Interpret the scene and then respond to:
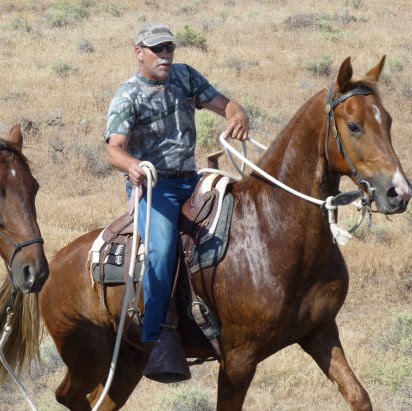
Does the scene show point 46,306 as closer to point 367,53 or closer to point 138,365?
point 138,365

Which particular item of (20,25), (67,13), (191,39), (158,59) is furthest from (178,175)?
(67,13)

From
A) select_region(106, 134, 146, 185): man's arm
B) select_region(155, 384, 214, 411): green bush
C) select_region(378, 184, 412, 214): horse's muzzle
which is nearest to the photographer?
select_region(378, 184, 412, 214): horse's muzzle

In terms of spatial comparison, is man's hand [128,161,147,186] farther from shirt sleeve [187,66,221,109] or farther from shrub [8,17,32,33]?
shrub [8,17,32,33]

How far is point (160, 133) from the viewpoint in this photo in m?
5.60

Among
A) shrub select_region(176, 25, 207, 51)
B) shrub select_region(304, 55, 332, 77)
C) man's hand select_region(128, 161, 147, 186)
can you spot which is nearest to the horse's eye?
man's hand select_region(128, 161, 147, 186)

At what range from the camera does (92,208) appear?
13109 mm

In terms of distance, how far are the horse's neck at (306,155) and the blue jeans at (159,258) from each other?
2.40 ft

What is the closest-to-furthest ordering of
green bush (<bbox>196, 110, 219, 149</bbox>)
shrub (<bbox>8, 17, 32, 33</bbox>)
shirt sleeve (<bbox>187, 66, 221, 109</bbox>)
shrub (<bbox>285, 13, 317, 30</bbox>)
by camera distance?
shirt sleeve (<bbox>187, 66, 221, 109</bbox>) < green bush (<bbox>196, 110, 219, 149</bbox>) < shrub (<bbox>8, 17, 32, 33</bbox>) < shrub (<bbox>285, 13, 317, 30</bbox>)

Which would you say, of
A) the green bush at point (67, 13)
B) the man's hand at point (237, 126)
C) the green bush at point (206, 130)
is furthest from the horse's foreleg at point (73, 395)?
the green bush at point (67, 13)

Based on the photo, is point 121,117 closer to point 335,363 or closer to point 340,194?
point 340,194


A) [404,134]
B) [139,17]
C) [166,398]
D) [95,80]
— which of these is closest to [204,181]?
[166,398]

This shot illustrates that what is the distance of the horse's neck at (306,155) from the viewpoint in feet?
16.7

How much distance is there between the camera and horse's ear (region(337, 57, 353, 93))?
16.0 ft

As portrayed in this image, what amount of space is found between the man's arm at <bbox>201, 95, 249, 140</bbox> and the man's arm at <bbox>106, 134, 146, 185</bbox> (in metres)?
0.70
